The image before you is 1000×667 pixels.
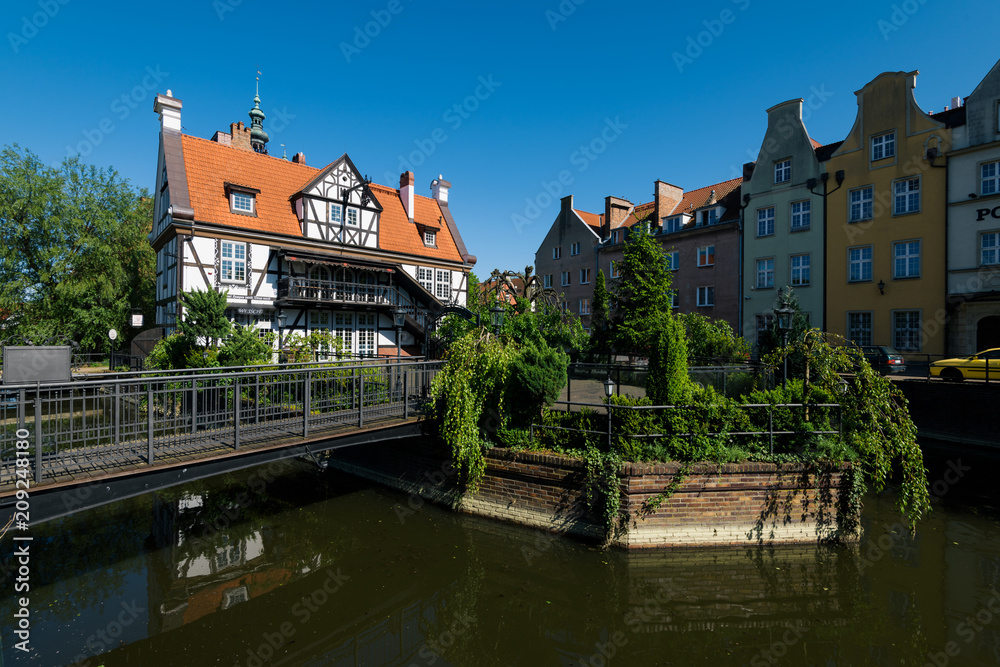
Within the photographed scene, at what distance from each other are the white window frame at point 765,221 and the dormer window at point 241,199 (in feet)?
88.5

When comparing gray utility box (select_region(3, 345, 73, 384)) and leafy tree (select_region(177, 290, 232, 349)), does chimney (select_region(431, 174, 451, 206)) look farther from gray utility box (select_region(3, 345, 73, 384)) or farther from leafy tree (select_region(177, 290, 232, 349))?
gray utility box (select_region(3, 345, 73, 384))

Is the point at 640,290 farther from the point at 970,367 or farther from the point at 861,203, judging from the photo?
the point at 861,203

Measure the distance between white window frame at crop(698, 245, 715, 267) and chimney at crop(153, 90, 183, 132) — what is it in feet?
96.3

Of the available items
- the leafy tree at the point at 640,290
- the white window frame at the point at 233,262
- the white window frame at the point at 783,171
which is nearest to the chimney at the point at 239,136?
the white window frame at the point at 233,262

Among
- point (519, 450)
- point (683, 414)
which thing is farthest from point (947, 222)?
point (519, 450)

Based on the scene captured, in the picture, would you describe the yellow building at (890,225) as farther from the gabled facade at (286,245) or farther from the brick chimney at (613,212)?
the gabled facade at (286,245)

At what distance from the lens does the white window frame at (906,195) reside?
74.7 ft

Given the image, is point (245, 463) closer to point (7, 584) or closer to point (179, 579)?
point (179, 579)

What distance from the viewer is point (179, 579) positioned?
8.47 metres

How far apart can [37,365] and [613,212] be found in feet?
117

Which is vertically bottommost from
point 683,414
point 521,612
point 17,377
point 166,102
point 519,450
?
point 521,612

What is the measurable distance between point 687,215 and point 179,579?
3232 centimetres

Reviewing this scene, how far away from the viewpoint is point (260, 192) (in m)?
22.4

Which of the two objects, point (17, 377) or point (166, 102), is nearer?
point (17, 377)
